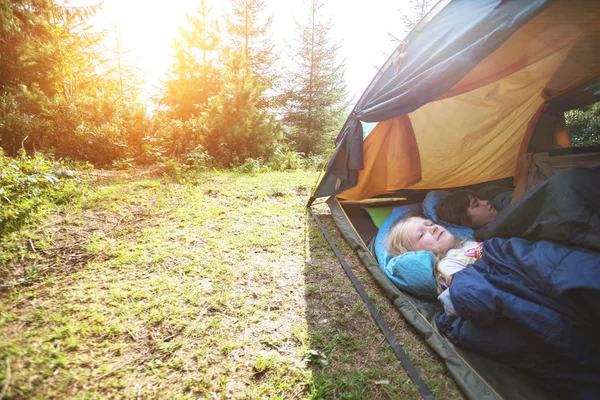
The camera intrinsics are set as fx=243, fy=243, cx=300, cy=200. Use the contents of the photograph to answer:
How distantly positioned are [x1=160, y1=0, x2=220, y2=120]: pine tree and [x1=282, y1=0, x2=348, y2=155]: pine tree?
14.5 feet

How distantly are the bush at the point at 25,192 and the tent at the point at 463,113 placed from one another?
329 centimetres

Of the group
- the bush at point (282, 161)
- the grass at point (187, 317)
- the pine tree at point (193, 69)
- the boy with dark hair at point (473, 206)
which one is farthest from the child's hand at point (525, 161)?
the pine tree at point (193, 69)

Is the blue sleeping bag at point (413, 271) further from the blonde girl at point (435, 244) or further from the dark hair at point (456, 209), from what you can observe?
the dark hair at point (456, 209)

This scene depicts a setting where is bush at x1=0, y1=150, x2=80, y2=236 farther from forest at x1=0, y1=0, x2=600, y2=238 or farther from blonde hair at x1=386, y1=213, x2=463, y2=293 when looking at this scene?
blonde hair at x1=386, y1=213, x2=463, y2=293

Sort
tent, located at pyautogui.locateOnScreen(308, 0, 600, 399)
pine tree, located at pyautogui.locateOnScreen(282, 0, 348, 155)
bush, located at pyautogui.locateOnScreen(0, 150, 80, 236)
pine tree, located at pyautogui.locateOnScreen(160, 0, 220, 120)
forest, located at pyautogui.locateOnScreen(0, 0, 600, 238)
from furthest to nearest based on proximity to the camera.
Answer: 1. pine tree, located at pyautogui.locateOnScreen(282, 0, 348, 155)
2. pine tree, located at pyautogui.locateOnScreen(160, 0, 220, 120)
3. forest, located at pyautogui.locateOnScreen(0, 0, 600, 238)
4. bush, located at pyautogui.locateOnScreen(0, 150, 80, 236)
5. tent, located at pyautogui.locateOnScreen(308, 0, 600, 399)

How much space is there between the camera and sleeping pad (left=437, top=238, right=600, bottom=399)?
119cm

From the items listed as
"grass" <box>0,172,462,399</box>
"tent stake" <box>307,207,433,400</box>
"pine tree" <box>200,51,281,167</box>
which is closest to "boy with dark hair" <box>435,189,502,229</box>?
"grass" <box>0,172,462,399</box>

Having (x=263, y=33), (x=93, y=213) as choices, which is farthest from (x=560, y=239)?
(x=263, y=33)

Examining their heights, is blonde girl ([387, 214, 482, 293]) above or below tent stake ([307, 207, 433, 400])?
above

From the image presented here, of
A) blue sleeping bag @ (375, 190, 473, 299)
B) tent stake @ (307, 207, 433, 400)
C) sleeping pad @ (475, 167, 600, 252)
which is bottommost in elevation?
tent stake @ (307, 207, 433, 400)

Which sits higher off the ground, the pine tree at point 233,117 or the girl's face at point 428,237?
the pine tree at point 233,117

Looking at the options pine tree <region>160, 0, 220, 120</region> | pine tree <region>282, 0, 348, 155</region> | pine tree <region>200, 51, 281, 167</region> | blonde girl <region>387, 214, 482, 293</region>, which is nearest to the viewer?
blonde girl <region>387, 214, 482, 293</region>

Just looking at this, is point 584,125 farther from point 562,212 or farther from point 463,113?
point 562,212

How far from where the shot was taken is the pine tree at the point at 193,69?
24.3 ft
